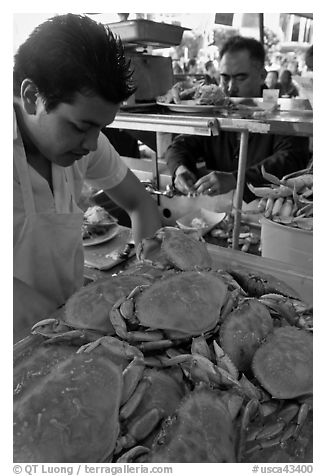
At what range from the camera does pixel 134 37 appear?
1.95m

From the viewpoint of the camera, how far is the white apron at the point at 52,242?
1137 mm

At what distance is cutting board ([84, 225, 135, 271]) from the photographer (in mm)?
1618

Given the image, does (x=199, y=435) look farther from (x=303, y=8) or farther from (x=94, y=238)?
(x=94, y=238)

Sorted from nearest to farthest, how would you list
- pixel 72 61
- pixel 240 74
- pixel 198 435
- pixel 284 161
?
pixel 198 435 < pixel 72 61 < pixel 284 161 < pixel 240 74

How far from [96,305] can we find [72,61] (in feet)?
1.96

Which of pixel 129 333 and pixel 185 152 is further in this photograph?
pixel 185 152

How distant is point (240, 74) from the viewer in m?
2.70

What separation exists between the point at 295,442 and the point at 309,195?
1095 millimetres

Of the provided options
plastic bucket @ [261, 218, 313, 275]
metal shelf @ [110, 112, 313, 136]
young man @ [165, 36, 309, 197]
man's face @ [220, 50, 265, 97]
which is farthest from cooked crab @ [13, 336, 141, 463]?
man's face @ [220, 50, 265, 97]

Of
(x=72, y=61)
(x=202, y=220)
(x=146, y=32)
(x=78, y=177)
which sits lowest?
(x=202, y=220)

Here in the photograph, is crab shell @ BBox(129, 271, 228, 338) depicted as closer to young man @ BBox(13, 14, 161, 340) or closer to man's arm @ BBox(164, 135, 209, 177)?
young man @ BBox(13, 14, 161, 340)

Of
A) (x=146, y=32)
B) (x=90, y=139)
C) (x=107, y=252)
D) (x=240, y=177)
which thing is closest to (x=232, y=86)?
(x=146, y=32)

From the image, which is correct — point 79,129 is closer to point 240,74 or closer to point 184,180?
point 184,180

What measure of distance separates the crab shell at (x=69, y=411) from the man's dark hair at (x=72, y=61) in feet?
2.09
